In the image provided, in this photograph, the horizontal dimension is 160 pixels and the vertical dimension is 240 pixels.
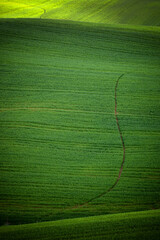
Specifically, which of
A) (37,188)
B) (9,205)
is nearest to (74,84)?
(37,188)

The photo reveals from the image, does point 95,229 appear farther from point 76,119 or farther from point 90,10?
point 90,10

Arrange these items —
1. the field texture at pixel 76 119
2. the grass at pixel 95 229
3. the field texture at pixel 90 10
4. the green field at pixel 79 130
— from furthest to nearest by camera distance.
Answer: the field texture at pixel 90 10
the field texture at pixel 76 119
the green field at pixel 79 130
the grass at pixel 95 229

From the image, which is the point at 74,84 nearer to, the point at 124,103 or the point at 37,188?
the point at 124,103

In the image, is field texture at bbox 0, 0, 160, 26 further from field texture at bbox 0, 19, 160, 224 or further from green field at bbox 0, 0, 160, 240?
field texture at bbox 0, 19, 160, 224

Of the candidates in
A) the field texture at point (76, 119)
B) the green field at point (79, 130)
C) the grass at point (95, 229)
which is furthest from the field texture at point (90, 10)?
the grass at point (95, 229)

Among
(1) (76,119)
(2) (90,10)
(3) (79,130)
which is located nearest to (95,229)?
(3) (79,130)

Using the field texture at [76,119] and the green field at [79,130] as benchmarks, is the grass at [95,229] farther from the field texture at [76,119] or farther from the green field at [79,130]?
the field texture at [76,119]
